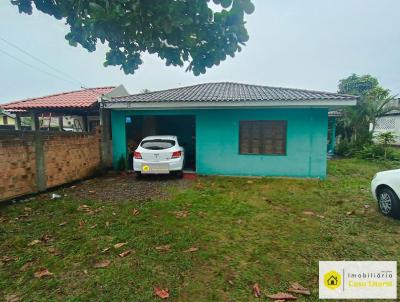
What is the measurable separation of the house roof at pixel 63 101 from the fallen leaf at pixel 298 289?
10.9 m

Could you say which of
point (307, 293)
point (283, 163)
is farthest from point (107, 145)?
point (307, 293)

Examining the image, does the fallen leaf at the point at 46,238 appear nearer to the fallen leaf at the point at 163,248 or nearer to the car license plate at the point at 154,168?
the fallen leaf at the point at 163,248

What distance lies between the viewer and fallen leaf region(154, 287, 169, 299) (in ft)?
8.07

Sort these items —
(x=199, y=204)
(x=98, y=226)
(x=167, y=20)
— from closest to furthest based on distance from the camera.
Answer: (x=167, y=20) < (x=98, y=226) < (x=199, y=204)

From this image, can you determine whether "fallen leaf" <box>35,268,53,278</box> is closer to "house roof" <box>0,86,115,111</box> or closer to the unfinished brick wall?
the unfinished brick wall

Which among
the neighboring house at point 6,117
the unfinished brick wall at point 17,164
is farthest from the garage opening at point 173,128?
the neighboring house at point 6,117

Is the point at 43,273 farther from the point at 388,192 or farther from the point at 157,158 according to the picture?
the point at 388,192

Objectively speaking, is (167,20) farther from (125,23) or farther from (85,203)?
(85,203)

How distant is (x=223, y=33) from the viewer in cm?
238

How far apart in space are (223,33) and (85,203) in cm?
515

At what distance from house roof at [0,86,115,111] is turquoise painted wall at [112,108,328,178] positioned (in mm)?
3831

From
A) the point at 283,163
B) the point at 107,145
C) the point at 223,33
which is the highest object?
the point at 223,33

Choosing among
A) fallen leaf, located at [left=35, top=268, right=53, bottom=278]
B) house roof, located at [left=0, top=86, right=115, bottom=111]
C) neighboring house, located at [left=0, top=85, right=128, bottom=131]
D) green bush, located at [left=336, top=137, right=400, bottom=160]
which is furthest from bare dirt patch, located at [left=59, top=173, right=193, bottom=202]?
green bush, located at [left=336, top=137, right=400, bottom=160]

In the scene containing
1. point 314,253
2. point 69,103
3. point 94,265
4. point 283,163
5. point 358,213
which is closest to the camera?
point 94,265
